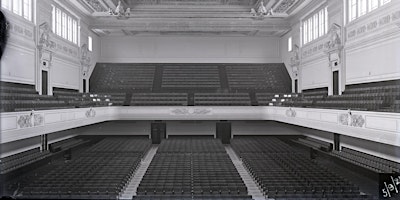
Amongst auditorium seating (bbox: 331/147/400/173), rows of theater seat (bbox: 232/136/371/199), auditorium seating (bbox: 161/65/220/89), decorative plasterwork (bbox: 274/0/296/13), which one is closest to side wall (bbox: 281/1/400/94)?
decorative plasterwork (bbox: 274/0/296/13)

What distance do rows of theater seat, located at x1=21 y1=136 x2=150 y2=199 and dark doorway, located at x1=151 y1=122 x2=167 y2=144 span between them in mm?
2839

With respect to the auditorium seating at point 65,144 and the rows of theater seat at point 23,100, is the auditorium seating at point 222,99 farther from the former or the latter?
the rows of theater seat at point 23,100

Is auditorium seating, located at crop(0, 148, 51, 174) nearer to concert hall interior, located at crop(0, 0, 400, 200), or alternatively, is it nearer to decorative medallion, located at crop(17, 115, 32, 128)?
concert hall interior, located at crop(0, 0, 400, 200)

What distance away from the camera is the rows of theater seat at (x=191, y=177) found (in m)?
5.43

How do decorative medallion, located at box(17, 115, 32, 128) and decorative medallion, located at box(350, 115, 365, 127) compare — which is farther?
decorative medallion, located at box(350, 115, 365, 127)

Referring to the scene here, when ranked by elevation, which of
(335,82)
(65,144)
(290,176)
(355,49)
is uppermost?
(355,49)

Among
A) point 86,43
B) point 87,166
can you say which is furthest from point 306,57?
point 87,166

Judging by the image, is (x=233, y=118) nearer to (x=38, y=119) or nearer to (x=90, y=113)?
(x=90, y=113)

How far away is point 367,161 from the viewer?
21.7 feet

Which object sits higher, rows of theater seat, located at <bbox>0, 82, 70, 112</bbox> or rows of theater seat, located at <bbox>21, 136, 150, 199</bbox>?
rows of theater seat, located at <bbox>0, 82, 70, 112</bbox>

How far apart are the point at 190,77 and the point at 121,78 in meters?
2.96

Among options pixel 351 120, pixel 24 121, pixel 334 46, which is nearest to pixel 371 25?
pixel 334 46

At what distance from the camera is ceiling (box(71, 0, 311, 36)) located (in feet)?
44.9

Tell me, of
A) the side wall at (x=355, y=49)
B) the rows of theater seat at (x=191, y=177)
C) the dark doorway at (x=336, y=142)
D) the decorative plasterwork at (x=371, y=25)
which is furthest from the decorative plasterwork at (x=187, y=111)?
the decorative plasterwork at (x=371, y=25)
